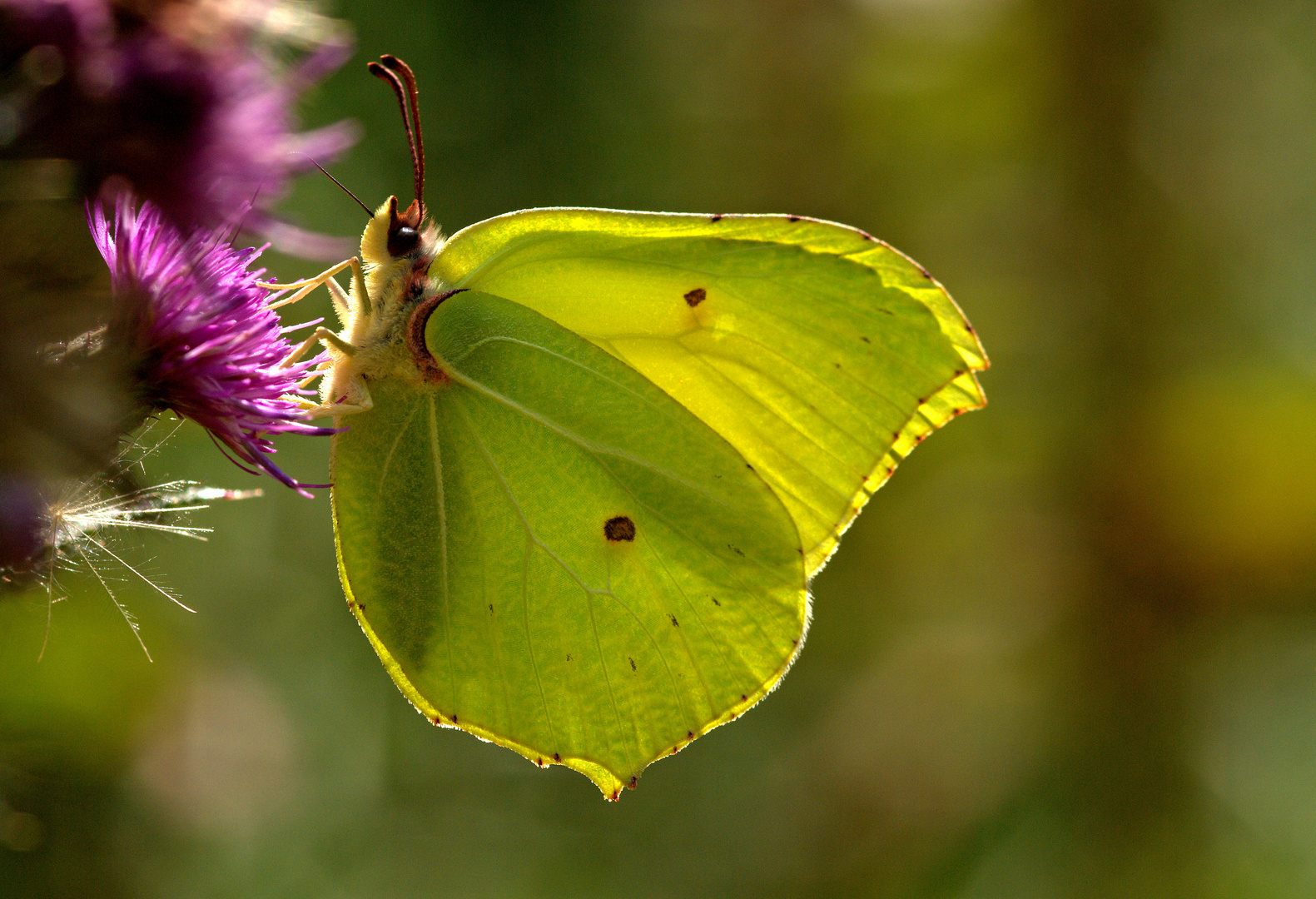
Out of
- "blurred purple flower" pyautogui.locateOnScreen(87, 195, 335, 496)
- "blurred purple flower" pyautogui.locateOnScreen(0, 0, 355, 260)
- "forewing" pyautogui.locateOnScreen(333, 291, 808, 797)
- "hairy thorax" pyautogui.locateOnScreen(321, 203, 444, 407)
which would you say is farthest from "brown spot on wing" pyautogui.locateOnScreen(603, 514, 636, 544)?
"blurred purple flower" pyautogui.locateOnScreen(0, 0, 355, 260)

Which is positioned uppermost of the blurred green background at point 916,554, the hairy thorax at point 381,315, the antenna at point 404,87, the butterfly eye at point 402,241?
the antenna at point 404,87

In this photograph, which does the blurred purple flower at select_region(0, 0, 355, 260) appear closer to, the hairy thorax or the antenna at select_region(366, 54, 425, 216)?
the hairy thorax

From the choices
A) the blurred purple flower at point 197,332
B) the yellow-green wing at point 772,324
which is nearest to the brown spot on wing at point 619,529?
the yellow-green wing at point 772,324

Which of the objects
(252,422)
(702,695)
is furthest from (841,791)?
(252,422)

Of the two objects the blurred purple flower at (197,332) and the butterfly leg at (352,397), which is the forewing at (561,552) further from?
the blurred purple flower at (197,332)

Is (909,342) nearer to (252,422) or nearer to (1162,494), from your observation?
Result: (252,422)

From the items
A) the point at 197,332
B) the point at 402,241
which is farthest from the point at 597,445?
the point at 197,332

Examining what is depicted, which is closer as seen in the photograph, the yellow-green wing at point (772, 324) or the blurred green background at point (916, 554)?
the yellow-green wing at point (772, 324)

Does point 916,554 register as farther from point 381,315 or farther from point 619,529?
point 381,315
